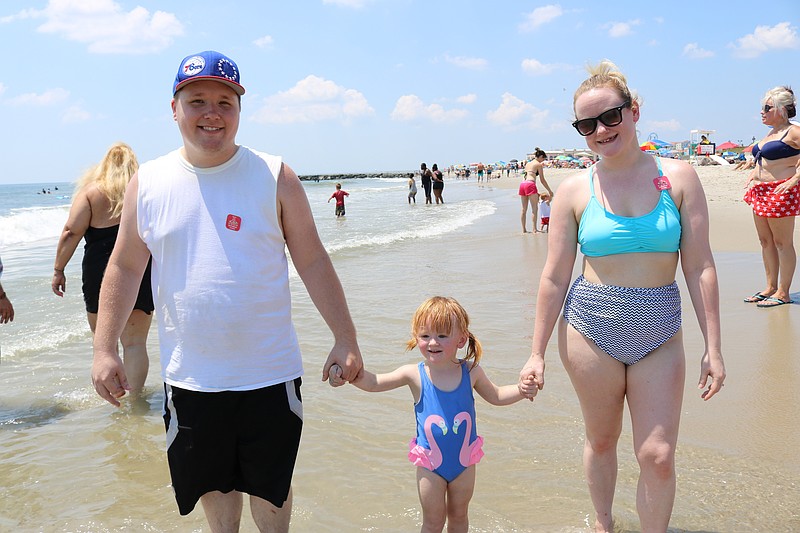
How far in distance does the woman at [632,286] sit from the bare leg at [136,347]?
10.9 ft

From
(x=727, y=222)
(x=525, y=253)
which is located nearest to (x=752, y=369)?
(x=525, y=253)

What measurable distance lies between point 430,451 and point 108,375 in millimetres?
1397

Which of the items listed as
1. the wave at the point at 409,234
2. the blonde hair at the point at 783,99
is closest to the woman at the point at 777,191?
the blonde hair at the point at 783,99

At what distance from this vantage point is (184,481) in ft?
8.59

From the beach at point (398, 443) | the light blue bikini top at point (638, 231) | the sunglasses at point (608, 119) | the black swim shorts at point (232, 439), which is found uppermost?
the sunglasses at point (608, 119)

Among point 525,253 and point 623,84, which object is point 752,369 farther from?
point 525,253

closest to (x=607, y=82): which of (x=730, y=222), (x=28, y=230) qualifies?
(x=730, y=222)

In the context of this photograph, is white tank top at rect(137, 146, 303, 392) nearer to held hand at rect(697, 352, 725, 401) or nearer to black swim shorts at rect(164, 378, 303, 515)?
black swim shorts at rect(164, 378, 303, 515)

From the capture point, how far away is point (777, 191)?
655 cm

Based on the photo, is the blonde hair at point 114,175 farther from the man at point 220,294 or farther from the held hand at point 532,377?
the held hand at point 532,377

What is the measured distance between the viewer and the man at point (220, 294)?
249 cm

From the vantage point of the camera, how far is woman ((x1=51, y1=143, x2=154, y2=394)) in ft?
15.7

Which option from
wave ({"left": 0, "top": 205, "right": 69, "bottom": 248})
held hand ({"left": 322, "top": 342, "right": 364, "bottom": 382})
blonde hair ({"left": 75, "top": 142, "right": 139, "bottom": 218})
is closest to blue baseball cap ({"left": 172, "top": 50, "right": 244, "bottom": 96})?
held hand ({"left": 322, "top": 342, "right": 364, "bottom": 382})

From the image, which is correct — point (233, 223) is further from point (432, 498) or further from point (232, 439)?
point (432, 498)
